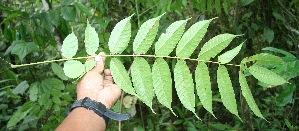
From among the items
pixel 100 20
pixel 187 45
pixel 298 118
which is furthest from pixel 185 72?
pixel 298 118

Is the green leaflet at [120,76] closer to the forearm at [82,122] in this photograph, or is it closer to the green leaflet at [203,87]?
the green leaflet at [203,87]

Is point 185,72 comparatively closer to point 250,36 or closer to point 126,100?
point 126,100

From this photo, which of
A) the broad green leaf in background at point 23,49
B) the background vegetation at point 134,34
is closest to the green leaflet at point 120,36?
the background vegetation at point 134,34

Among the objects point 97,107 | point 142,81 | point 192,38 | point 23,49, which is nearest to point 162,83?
point 142,81

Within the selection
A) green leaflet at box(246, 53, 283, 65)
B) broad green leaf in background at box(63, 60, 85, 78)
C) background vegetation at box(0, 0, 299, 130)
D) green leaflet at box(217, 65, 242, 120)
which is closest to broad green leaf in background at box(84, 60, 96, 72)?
broad green leaf in background at box(63, 60, 85, 78)

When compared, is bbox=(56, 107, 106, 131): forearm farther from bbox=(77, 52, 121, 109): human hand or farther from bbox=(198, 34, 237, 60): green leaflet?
bbox=(198, 34, 237, 60): green leaflet

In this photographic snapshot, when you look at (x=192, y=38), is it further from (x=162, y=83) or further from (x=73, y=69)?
(x=73, y=69)
